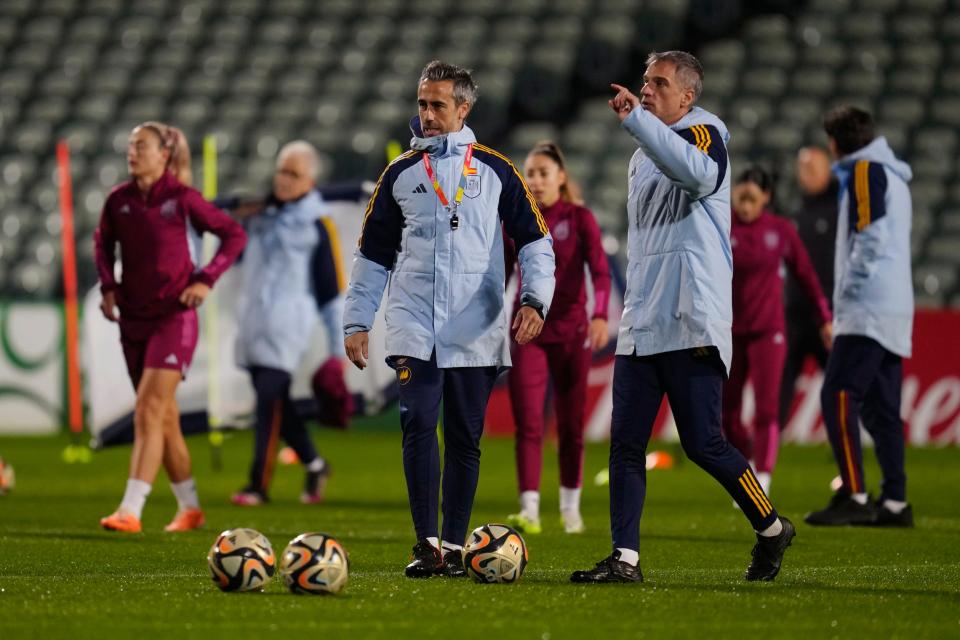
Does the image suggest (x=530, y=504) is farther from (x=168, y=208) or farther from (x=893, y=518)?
(x=168, y=208)

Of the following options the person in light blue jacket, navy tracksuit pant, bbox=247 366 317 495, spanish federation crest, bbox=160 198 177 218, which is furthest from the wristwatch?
navy tracksuit pant, bbox=247 366 317 495

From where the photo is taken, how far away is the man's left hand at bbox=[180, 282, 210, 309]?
7.77 m

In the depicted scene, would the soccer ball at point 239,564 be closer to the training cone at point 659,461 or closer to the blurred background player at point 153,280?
the blurred background player at point 153,280

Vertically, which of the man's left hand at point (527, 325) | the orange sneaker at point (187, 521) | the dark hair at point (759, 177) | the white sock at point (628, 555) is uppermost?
the dark hair at point (759, 177)

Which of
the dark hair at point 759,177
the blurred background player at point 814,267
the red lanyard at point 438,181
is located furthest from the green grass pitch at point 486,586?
the dark hair at point 759,177

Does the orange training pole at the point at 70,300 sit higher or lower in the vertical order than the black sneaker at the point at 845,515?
higher

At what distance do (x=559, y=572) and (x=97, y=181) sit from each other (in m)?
14.2

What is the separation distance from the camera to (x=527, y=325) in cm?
573

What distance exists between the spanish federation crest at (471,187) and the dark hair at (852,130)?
3.12 m

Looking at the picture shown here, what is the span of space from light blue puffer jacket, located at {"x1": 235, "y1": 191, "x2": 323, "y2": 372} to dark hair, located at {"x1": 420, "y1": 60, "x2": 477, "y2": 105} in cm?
412

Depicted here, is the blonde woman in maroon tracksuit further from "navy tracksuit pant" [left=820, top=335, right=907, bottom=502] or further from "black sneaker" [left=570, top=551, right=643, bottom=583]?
"black sneaker" [left=570, top=551, right=643, bottom=583]

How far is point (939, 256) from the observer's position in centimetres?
1644

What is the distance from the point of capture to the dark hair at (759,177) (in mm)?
9281

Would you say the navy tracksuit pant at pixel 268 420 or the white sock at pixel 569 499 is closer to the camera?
the white sock at pixel 569 499
